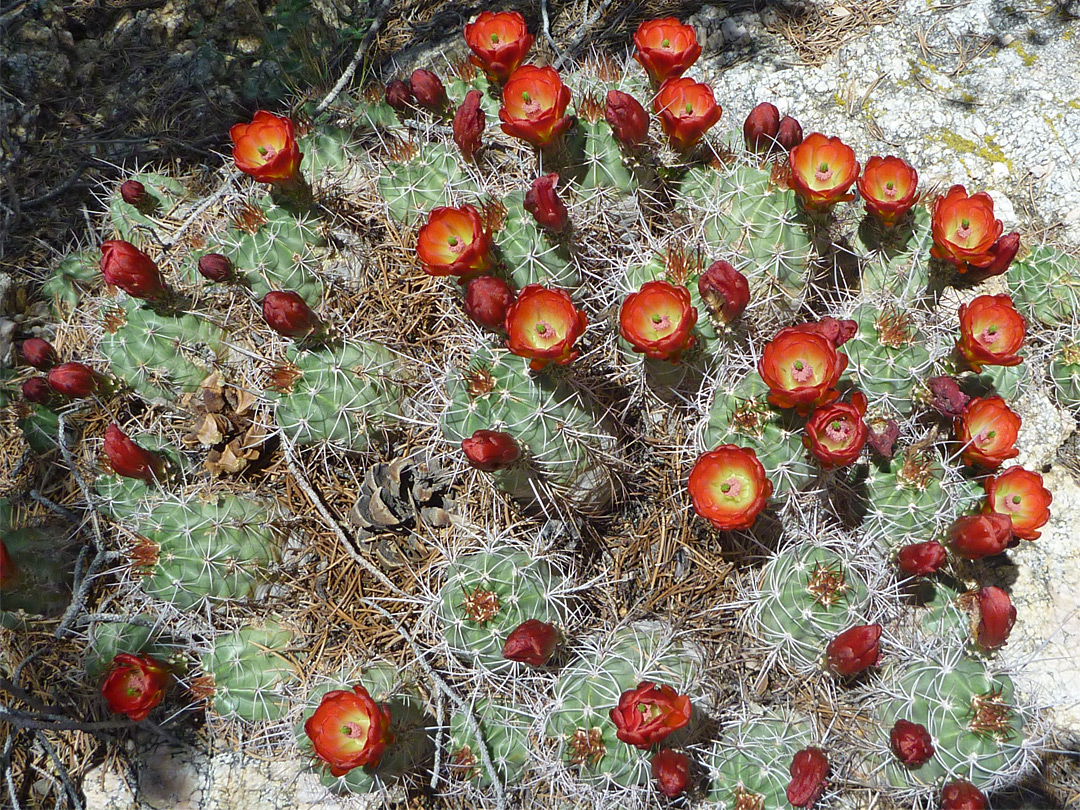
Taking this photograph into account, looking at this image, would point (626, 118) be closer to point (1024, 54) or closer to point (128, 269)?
point (128, 269)

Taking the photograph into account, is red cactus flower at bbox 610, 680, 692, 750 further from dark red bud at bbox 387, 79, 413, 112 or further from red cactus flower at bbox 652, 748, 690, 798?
dark red bud at bbox 387, 79, 413, 112

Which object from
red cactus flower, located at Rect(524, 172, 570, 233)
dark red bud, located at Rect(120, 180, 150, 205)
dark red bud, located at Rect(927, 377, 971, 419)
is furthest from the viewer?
dark red bud, located at Rect(120, 180, 150, 205)

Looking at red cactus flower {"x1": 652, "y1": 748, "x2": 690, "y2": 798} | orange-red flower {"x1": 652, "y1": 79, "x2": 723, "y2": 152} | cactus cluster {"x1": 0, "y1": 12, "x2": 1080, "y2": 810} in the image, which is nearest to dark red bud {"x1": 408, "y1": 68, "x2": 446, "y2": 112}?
cactus cluster {"x1": 0, "y1": 12, "x2": 1080, "y2": 810}

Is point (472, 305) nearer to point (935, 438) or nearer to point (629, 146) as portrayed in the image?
point (629, 146)

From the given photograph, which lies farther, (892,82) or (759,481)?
(892,82)

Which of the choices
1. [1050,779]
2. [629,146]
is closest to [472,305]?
[629,146]

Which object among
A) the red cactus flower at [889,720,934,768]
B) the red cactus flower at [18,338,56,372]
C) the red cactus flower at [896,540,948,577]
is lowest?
the red cactus flower at [889,720,934,768]

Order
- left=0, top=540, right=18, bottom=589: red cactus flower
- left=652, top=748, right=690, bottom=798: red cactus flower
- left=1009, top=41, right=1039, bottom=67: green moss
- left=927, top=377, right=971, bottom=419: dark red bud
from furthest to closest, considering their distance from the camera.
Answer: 1. left=1009, top=41, right=1039, bottom=67: green moss
2. left=0, top=540, right=18, bottom=589: red cactus flower
3. left=927, top=377, right=971, bottom=419: dark red bud
4. left=652, top=748, right=690, bottom=798: red cactus flower
